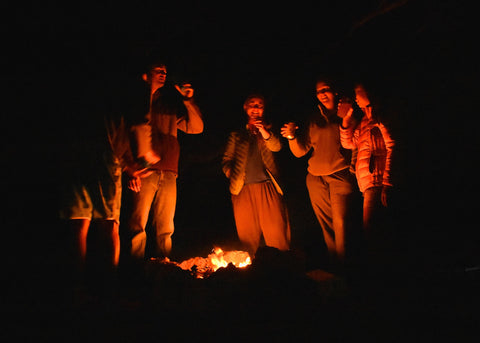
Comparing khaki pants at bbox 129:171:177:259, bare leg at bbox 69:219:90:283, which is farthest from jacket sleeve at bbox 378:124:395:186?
bare leg at bbox 69:219:90:283

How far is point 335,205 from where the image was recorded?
4910mm

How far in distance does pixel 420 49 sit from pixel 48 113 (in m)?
5.67

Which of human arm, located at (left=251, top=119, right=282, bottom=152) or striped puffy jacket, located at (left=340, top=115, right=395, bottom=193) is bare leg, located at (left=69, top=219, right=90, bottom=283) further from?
striped puffy jacket, located at (left=340, top=115, right=395, bottom=193)

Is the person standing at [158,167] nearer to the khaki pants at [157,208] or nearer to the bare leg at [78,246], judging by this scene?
the khaki pants at [157,208]

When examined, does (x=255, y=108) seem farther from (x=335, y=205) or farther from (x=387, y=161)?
(x=387, y=161)

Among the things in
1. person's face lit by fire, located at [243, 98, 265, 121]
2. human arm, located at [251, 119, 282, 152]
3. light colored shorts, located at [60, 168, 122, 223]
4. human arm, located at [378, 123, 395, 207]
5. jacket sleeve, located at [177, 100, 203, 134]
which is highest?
person's face lit by fire, located at [243, 98, 265, 121]

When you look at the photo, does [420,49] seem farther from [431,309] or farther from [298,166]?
[431,309]

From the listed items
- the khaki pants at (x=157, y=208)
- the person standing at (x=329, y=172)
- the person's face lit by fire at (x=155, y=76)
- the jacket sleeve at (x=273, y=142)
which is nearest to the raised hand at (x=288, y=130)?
the person standing at (x=329, y=172)

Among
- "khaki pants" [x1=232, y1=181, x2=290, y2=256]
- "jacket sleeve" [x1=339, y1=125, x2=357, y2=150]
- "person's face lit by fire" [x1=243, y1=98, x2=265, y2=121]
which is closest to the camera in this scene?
"jacket sleeve" [x1=339, y1=125, x2=357, y2=150]

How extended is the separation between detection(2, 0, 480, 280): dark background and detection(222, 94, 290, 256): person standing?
1259 millimetres

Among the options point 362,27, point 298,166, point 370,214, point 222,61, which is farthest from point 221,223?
point 362,27

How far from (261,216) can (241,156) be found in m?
0.83

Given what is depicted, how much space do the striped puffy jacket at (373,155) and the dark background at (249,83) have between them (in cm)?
99

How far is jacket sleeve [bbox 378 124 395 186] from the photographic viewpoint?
4137mm
